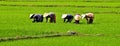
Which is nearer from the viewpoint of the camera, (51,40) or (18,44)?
(18,44)

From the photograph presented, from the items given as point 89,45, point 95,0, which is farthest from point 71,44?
point 95,0

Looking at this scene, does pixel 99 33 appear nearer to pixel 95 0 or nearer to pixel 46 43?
pixel 46 43

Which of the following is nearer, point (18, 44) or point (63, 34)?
point (18, 44)

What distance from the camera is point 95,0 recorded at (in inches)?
1807

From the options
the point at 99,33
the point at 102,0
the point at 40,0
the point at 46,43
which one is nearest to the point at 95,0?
the point at 102,0

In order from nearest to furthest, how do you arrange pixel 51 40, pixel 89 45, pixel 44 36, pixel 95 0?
pixel 89 45 < pixel 51 40 < pixel 44 36 < pixel 95 0

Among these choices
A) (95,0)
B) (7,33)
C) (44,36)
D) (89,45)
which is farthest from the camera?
(95,0)

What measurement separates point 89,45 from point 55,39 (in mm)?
1979

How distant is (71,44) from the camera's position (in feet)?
41.0

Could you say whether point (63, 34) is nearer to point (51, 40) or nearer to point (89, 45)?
point (51, 40)

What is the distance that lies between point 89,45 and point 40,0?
114 feet

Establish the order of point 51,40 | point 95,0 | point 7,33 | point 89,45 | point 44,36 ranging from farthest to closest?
point 95,0, point 7,33, point 44,36, point 51,40, point 89,45

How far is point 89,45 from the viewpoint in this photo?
40.0 feet

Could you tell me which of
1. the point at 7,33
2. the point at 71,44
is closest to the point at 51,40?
the point at 71,44
